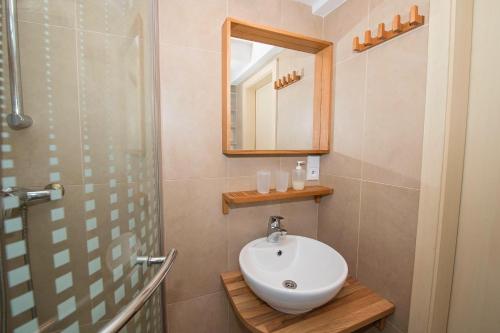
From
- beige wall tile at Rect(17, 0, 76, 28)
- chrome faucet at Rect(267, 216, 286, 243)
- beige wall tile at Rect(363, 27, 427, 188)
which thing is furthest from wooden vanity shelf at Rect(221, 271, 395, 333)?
beige wall tile at Rect(17, 0, 76, 28)

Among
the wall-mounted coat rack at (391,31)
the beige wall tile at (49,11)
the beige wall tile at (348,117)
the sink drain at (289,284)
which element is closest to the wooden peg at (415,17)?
the wall-mounted coat rack at (391,31)

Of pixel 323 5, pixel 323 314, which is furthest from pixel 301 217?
pixel 323 5

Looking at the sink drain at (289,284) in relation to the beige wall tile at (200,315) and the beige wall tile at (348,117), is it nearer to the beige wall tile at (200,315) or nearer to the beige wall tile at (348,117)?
the beige wall tile at (200,315)

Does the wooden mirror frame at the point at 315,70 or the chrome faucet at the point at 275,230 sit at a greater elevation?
the wooden mirror frame at the point at 315,70

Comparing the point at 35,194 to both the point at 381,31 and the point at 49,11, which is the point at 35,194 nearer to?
the point at 49,11

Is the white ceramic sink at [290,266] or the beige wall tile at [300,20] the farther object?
the beige wall tile at [300,20]

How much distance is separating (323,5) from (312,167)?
2.81ft

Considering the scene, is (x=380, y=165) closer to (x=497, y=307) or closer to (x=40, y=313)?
(x=497, y=307)

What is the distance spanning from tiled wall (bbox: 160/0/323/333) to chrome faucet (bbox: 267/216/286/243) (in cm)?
9

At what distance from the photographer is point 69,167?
396mm

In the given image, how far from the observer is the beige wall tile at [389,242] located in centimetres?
81

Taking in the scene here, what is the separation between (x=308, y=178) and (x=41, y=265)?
1117 millimetres

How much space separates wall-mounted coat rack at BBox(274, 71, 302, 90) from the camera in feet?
3.62

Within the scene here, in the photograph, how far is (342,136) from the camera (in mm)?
1088
